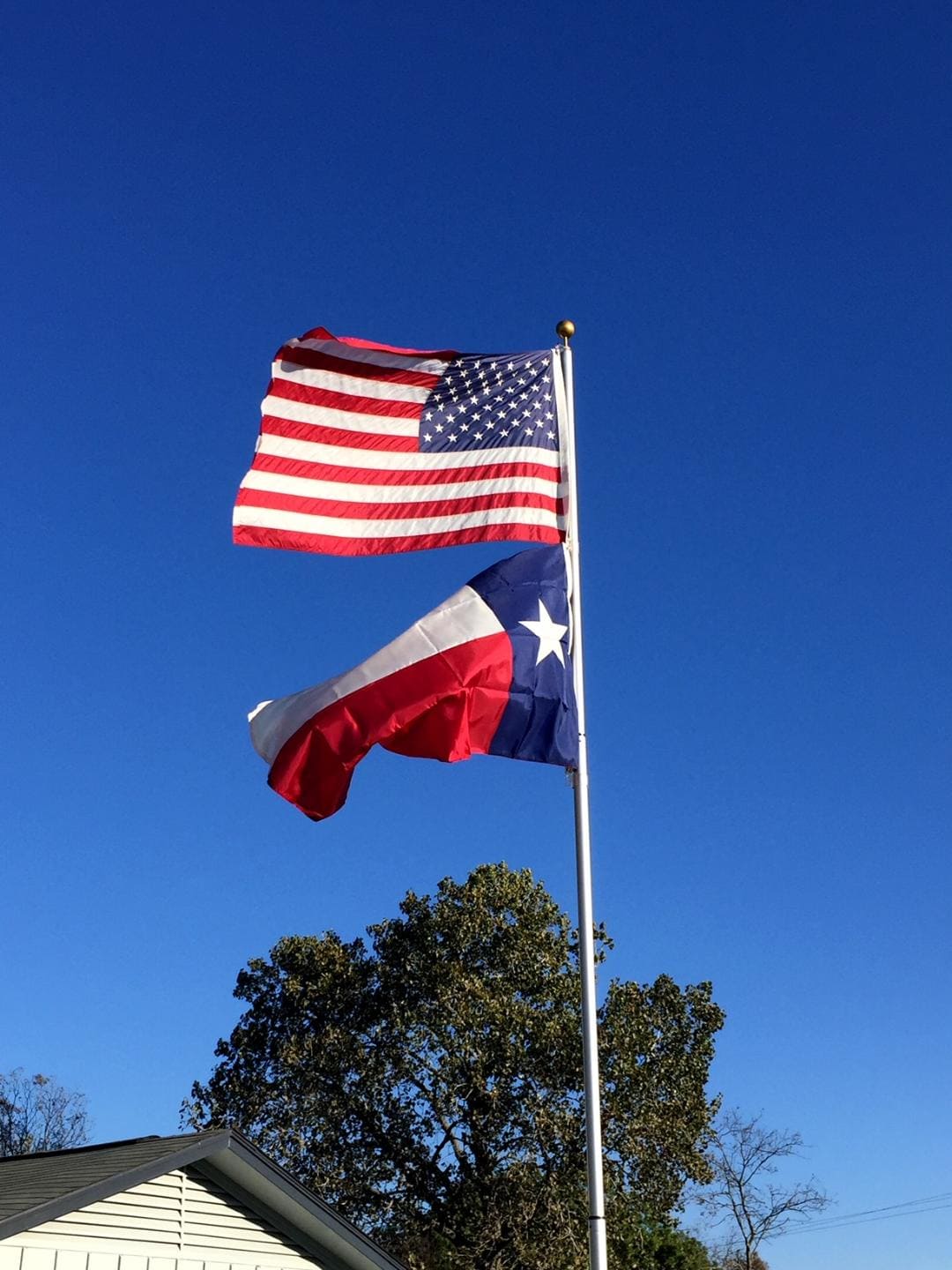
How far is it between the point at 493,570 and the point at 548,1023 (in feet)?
79.8

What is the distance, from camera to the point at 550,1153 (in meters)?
33.3

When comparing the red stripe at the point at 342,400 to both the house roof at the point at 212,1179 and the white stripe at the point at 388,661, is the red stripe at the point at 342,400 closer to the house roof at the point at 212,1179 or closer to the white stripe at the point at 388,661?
the white stripe at the point at 388,661

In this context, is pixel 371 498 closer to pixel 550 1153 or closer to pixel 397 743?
pixel 397 743

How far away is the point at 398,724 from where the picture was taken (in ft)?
34.9

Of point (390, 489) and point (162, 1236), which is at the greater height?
point (390, 489)

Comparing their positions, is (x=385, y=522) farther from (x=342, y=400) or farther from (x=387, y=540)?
(x=342, y=400)

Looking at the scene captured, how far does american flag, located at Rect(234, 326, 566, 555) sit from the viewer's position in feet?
38.7

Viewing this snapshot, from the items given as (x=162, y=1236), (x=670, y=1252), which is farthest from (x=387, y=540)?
(x=670, y=1252)

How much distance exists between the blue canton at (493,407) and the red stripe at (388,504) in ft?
1.66

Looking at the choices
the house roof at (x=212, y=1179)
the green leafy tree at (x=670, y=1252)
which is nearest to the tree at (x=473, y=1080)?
the green leafy tree at (x=670, y=1252)

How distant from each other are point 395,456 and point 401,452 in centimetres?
7

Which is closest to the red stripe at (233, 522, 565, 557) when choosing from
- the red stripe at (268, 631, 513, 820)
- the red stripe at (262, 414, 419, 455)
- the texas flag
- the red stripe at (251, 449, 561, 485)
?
the red stripe at (251, 449, 561, 485)

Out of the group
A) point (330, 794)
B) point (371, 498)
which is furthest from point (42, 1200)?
point (371, 498)

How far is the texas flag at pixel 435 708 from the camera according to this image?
10.7 meters
